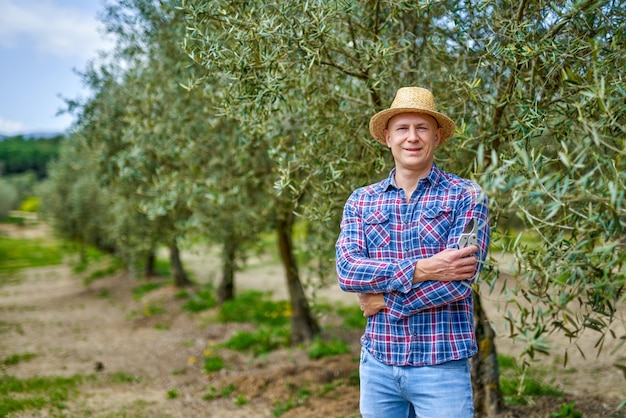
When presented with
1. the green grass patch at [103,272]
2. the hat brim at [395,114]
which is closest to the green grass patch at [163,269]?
the green grass patch at [103,272]

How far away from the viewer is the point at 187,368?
1068 cm

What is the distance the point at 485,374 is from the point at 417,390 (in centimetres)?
294

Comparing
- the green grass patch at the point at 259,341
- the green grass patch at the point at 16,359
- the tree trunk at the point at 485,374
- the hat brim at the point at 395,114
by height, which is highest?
the hat brim at the point at 395,114

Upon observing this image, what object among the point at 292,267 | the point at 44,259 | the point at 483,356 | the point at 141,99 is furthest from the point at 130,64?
the point at 44,259

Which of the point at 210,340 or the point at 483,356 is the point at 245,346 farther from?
the point at 483,356

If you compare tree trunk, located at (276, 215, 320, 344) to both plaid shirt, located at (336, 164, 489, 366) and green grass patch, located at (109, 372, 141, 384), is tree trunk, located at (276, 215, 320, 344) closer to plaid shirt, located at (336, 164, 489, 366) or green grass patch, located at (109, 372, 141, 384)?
green grass patch, located at (109, 372, 141, 384)

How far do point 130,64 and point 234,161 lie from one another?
3681mm

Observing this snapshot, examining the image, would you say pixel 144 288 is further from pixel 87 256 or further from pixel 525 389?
pixel 525 389

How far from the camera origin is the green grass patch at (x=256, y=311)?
48.7 feet

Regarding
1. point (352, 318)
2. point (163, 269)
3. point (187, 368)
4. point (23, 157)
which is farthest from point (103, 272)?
point (23, 157)

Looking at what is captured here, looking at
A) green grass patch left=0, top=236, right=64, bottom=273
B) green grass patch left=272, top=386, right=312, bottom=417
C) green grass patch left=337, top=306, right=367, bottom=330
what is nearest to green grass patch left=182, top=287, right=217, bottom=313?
green grass patch left=337, top=306, right=367, bottom=330

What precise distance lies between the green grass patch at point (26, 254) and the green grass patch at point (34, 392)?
25982mm

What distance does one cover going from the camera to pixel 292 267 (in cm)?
1105

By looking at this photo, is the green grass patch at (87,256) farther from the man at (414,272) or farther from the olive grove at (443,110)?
the man at (414,272)
